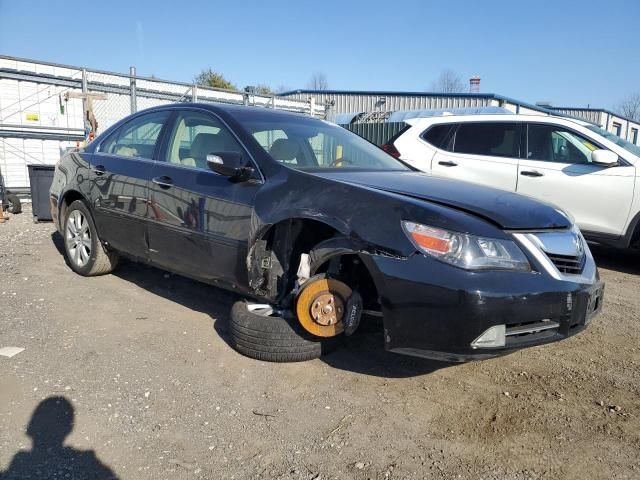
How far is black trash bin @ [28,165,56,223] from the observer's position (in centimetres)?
827

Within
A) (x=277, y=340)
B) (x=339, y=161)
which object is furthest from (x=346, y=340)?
(x=339, y=161)

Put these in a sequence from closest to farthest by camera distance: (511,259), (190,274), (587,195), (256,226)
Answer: (511,259)
(256,226)
(190,274)
(587,195)

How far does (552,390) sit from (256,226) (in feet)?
6.57

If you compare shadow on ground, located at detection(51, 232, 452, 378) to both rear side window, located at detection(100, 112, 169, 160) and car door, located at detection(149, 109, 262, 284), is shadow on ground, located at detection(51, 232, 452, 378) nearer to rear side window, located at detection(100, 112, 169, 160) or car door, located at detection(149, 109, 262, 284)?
car door, located at detection(149, 109, 262, 284)

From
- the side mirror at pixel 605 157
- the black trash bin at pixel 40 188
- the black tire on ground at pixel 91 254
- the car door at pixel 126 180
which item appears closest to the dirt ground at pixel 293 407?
the car door at pixel 126 180

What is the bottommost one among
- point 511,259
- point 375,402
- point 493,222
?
point 375,402

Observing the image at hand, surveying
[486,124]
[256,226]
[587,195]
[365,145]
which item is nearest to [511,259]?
[256,226]

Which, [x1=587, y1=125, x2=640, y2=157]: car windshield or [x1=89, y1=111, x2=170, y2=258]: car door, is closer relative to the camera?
[x1=89, y1=111, x2=170, y2=258]: car door

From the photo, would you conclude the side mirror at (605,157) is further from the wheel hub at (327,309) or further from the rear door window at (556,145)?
the wheel hub at (327,309)

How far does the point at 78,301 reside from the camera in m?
4.50

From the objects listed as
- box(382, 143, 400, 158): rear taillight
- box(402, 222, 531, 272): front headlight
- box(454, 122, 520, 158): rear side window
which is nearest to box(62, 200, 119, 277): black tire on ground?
box(402, 222, 531, 272): front headlight

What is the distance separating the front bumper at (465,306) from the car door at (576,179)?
367 cm

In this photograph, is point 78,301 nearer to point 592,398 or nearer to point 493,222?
point 493,222

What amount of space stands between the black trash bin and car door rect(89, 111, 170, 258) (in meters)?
4.05
